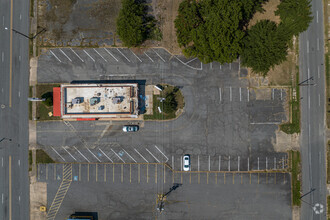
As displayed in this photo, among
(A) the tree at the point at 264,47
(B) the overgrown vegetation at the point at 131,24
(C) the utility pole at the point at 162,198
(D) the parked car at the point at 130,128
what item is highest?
(B) the overgrown vegetation at the point at 131,24

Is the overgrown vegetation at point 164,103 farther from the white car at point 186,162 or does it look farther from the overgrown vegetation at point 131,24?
the overgrown vegetation at point 131,24

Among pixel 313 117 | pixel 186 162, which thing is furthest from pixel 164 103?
pixel 313 117

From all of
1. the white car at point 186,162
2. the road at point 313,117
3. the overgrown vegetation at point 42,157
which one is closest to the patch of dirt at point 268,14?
the road at point 313,117

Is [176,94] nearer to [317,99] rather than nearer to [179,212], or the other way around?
[179,212]

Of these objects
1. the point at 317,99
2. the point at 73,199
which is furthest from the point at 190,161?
the point at 317,99

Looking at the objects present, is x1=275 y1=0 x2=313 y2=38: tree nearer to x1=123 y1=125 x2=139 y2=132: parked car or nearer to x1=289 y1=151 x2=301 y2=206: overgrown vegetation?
x1=289 y1=151 x2=301 y2=206: overgrown vegetation

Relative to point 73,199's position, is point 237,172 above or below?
above
